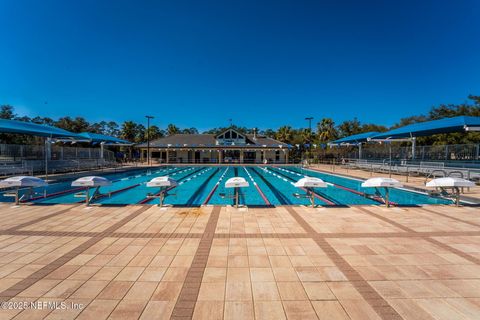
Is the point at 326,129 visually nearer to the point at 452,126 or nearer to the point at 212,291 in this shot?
the point at 452,126

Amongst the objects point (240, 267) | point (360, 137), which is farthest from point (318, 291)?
point (360, 137)

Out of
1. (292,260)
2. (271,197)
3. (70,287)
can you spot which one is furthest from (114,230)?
(271,197)

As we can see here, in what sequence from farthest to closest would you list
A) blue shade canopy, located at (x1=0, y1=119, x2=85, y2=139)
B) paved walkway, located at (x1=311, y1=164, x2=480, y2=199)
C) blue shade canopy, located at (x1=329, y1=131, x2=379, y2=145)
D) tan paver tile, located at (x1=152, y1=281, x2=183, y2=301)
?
blue shade canopy, located at (x1=329, y1=131, x2=379, y2=145), blue shade canopy, located at (x1=0, y1=119, x2=85, y2=139), paved walkway, located at (x1=311, y1=164, x2=480, y2=199), tan paver tile, located at (x1=152, y1=281, x2=183, y2=301)

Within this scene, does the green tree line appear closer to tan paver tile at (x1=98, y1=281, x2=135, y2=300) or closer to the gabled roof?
the gabled roof

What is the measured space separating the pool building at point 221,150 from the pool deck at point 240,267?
2748 centimetres

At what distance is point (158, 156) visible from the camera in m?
36.5

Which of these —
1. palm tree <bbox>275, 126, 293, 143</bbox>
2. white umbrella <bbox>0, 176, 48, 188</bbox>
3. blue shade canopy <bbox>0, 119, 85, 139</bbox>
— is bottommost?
white umbrella <bbox>0, 176, 48, 188</bbox>

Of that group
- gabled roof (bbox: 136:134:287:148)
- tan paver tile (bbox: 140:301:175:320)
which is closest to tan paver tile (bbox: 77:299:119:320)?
tan paver tile (bbox: 140:301:175:320)

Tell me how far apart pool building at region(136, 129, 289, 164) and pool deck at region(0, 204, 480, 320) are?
27.5 meters

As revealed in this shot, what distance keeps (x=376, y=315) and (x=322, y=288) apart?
2.21 feet

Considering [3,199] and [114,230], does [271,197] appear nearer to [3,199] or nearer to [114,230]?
[114,230]

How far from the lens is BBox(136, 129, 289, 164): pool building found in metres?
33.8

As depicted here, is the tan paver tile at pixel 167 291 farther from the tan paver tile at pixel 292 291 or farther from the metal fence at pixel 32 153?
the metal fence at pixel 32 153

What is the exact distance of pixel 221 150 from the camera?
110ft
